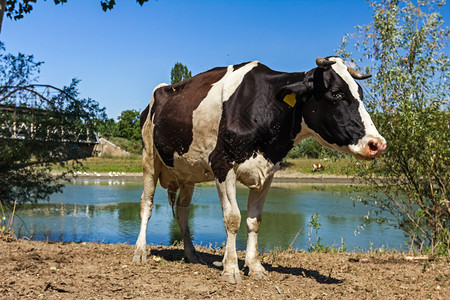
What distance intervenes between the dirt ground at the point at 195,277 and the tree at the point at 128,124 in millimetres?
54758

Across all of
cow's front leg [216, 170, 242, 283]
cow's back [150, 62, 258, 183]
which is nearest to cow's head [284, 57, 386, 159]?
cow's back [150, 62, 258, 183]

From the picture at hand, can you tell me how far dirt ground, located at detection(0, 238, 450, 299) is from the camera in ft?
15.2

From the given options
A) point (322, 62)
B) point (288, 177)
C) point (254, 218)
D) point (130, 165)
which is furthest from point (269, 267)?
point (130, 165)

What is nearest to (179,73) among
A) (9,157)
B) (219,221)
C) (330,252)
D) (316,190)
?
(316,190)

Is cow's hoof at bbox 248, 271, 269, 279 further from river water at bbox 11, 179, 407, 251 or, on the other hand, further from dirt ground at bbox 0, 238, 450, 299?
river water at bbox 11, 179, 407, 251

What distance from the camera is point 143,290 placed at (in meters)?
4.70

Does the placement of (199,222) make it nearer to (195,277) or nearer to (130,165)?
(195,277)

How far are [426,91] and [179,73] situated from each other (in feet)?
130

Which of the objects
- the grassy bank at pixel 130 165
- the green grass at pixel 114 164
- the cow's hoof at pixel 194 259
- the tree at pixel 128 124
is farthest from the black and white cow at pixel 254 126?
the tree at pixel 128 124

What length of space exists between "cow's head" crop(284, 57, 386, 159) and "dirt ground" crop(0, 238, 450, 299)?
1.60 m

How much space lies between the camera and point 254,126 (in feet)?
16.2

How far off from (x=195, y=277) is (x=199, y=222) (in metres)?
11.0

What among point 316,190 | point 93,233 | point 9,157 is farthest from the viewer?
point 316,190

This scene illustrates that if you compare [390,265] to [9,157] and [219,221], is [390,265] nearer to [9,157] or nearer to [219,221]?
[9,157]
